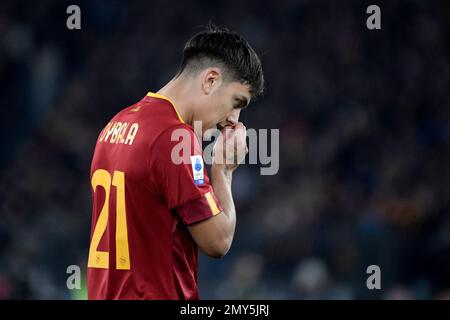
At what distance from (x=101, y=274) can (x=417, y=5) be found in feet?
20.7

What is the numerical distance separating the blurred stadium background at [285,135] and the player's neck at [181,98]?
3525mm

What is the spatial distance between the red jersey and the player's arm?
1.8 inches

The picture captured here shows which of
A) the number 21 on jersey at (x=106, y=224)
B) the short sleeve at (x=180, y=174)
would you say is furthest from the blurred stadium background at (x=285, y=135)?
the short sleeve at (x=180, y=174)

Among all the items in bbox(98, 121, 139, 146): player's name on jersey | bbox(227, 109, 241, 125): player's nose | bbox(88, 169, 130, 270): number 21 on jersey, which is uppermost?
bbox(227, 109, 241, 125): player's nose

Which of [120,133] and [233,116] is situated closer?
[120,133]

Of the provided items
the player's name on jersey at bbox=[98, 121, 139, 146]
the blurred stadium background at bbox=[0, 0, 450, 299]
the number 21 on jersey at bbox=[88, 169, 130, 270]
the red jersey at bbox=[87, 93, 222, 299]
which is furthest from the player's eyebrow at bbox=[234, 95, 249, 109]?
the blurred stadium background at bbox=[0, 0, 450, 299]

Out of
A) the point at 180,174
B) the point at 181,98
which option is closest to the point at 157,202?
the point at 180,174

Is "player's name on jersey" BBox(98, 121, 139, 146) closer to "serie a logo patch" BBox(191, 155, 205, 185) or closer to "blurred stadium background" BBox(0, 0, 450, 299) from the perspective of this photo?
"serie a logo patch" BBox(191, 155, 205, 185)

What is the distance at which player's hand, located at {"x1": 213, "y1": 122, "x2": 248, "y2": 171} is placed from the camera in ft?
9.29

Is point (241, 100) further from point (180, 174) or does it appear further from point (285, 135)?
point (285, 135)

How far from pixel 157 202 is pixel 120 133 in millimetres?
302

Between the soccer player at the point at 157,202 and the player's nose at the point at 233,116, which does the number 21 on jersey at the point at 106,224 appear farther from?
the player's nose at the point at 233,116

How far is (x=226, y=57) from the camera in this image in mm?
2787
